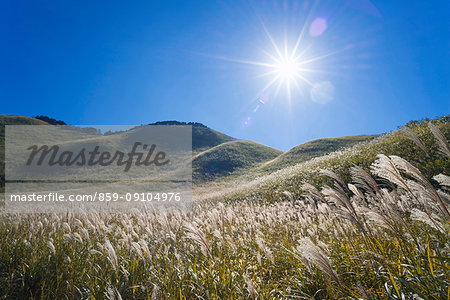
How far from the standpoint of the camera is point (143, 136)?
9500cm

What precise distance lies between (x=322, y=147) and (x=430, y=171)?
Answer: 4842cm

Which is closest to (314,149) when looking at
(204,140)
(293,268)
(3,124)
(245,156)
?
(245,156)

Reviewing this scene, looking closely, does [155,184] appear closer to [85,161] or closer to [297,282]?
[85,161]

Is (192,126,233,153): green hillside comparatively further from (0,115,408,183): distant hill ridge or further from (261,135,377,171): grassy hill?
(261,135,377,171): grassy hill

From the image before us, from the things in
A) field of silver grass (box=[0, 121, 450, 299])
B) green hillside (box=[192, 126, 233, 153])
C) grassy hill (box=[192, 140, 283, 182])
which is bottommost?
field of silver grass (box=[0, 121, 450, 299])

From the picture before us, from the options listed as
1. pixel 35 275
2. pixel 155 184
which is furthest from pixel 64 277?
pixel 155 184

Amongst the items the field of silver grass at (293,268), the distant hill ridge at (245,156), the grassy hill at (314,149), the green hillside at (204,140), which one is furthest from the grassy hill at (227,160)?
the field of silver grass at (293,268)

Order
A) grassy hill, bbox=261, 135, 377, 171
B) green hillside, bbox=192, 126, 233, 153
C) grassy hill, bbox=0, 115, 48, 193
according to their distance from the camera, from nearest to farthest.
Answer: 1. grassy hill, bbox=0, 115, 48, 193
2. grassy hill, bbox=261, 135, 377, 171
3. green hillside, bbox=192, 126, 233, 153

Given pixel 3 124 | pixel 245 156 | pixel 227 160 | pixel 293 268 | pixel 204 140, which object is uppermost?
pixel 3 124

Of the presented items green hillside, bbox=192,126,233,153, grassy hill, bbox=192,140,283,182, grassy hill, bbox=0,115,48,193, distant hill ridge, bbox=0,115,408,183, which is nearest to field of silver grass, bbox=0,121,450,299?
distant hill ridge, bbox=0,115,408,183

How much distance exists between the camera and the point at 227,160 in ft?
224

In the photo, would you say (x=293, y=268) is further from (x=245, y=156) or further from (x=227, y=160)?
(x=245, y=156)

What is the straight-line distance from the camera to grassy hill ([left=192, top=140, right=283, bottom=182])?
6025 centimetres

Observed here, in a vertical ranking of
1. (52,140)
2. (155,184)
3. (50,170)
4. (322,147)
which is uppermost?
(52,140)
